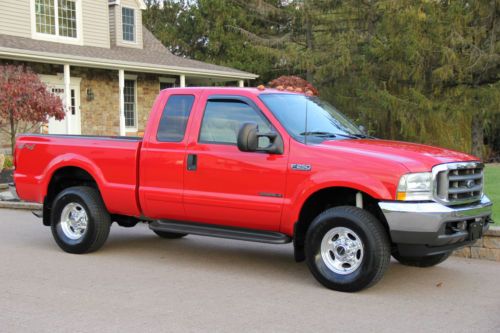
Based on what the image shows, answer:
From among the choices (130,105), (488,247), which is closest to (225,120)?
(488,247)

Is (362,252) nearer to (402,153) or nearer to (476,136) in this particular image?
(402,153)

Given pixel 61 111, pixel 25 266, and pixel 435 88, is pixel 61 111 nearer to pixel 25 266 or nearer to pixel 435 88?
→ pixel 25 266

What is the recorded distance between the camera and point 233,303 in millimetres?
5664

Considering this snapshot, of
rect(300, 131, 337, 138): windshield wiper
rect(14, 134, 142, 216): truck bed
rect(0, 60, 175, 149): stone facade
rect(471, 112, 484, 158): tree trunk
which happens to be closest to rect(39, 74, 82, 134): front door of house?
rect(0, 60, 175, 149): stone facade

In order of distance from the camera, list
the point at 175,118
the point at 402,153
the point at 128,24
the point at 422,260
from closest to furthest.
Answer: the point at 402,153 < the point at 422,260 < the point at 175,118 < the point at 128,24

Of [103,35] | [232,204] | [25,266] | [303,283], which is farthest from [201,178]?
[103,35]

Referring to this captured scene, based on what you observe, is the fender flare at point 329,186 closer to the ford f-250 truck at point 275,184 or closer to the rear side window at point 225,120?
the ford f-250 truck at point 275,184

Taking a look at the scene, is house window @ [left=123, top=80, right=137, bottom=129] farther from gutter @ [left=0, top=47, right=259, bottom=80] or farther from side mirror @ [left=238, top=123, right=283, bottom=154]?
side mirror @ [left=238, top=123, right=283, bottom=154]

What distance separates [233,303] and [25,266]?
2934mm

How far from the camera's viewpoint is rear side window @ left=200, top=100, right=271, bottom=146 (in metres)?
6.81

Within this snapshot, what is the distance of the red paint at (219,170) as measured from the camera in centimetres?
599

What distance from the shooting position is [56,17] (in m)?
21.8

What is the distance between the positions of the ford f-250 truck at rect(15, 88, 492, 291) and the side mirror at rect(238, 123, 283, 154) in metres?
0.01

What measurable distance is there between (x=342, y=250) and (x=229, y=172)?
4.86ft
